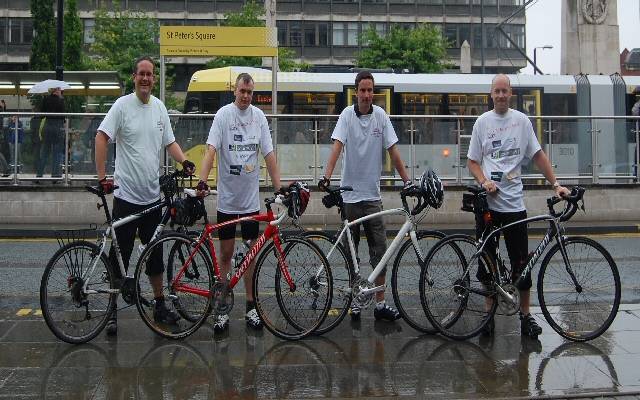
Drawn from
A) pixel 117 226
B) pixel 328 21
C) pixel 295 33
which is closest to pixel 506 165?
pixel 117 226

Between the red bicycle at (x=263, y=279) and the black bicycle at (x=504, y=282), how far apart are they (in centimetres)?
84

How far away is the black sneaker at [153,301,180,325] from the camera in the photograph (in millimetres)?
6525

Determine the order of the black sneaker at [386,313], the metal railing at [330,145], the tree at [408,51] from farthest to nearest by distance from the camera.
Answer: the tree at [408,51] < the metal railing at [330,145] < the black sneaker at [386,313]

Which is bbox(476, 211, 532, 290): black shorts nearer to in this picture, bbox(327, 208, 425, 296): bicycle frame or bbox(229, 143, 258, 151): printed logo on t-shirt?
bbox(327, 208, 425, 296): bicycle frame

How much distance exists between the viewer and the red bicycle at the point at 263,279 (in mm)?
6375

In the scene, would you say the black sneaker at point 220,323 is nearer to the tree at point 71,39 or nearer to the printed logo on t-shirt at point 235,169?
the printed logo on t-shirt at point 235,169

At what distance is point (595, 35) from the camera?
93.9 feet

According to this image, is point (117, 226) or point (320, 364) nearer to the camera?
point (320, 364)

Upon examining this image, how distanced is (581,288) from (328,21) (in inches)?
2660

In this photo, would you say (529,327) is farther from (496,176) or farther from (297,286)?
(297,286)

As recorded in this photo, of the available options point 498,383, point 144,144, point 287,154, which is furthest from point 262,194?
point 498,383

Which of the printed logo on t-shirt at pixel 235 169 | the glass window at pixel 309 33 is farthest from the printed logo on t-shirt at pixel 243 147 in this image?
the glass window at pixel 309 33

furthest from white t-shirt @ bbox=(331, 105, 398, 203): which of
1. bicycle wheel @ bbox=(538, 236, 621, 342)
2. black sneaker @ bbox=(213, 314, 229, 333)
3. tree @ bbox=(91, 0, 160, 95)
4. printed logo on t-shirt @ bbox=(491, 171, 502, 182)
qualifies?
tree @ bbox=(91, 0, 160, 95)

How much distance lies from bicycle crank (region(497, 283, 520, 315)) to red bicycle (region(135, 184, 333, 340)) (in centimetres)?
129
